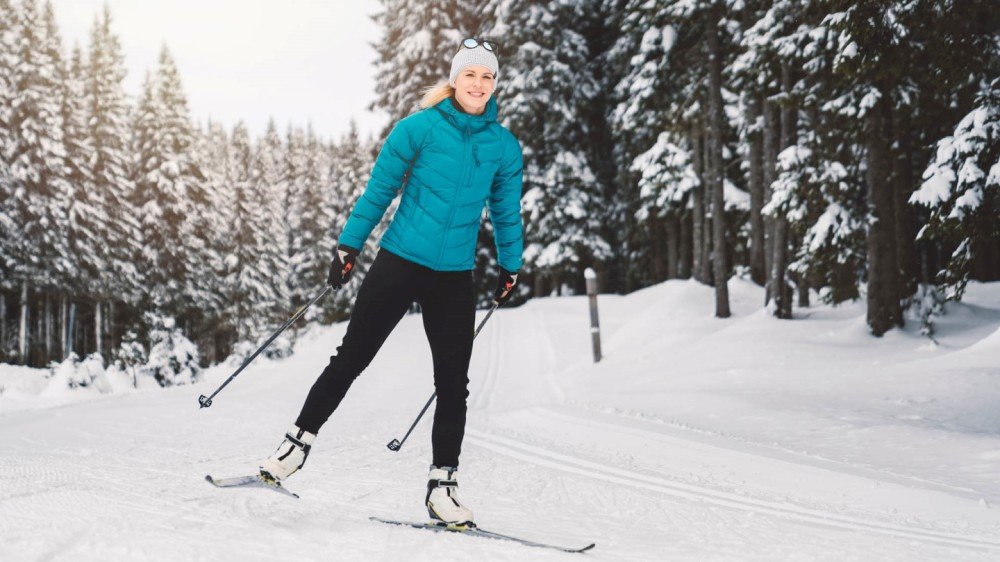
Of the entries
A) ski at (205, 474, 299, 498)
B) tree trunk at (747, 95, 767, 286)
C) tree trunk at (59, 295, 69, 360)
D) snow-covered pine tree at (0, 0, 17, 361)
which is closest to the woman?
ski at (205, 474, 299, 498)

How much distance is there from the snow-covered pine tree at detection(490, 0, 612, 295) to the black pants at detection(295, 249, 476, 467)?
2183cm

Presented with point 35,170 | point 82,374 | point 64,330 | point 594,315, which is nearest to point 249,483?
point 594,315

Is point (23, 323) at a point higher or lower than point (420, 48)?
lower

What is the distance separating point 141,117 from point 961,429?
35356mm

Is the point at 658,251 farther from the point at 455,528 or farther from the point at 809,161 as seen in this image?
the point at 455,528

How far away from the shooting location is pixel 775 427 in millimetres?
6336

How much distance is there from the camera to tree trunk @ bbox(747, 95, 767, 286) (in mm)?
17594

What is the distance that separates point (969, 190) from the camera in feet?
26.6

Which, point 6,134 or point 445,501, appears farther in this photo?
point 6,134

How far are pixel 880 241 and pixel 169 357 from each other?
633 inches

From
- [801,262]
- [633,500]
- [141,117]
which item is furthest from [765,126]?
[141,117]

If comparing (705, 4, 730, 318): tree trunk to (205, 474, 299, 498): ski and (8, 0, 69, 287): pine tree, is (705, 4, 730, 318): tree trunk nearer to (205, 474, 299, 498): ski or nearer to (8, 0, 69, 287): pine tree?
(205, 474, 299, 498): ski

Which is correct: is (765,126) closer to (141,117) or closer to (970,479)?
(970,479)

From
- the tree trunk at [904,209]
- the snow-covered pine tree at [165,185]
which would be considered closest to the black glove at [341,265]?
the tree trunk at [904,209]
